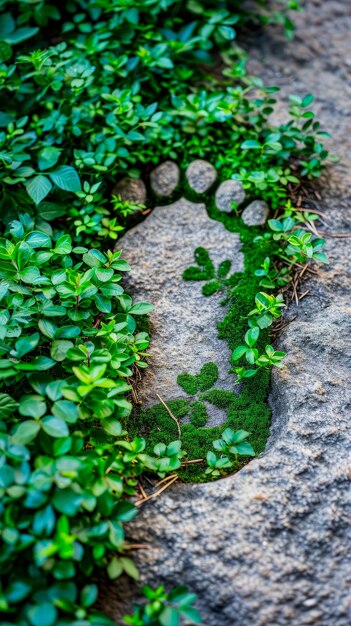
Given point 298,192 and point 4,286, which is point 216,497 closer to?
point 4,286

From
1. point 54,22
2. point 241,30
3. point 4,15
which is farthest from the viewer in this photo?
point 241,30

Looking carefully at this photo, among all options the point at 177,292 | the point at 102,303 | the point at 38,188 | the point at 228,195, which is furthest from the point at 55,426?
the point at 228,195

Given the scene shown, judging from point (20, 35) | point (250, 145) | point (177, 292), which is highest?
point (20, 35)

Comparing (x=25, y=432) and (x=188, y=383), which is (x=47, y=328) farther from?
(x=188, y=383)

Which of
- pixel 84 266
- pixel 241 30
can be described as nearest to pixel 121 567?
pixel 84 266

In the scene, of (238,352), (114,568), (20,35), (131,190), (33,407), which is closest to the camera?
(114,568)

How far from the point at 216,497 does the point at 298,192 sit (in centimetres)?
155

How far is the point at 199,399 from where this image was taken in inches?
84.7

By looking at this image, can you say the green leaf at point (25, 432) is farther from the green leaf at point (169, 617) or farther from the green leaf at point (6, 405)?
the green leaf at point (169, 617)

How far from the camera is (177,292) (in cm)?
245

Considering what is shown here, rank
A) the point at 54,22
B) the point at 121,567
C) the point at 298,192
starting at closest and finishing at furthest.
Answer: the point at 121,567
the point at 298,192
the point at 54,22

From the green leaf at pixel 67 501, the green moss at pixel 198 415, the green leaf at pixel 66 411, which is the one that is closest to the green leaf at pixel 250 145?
the green moss at pixel 198 415

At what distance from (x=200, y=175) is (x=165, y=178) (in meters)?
0.17

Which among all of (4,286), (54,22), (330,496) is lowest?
(330,496)
